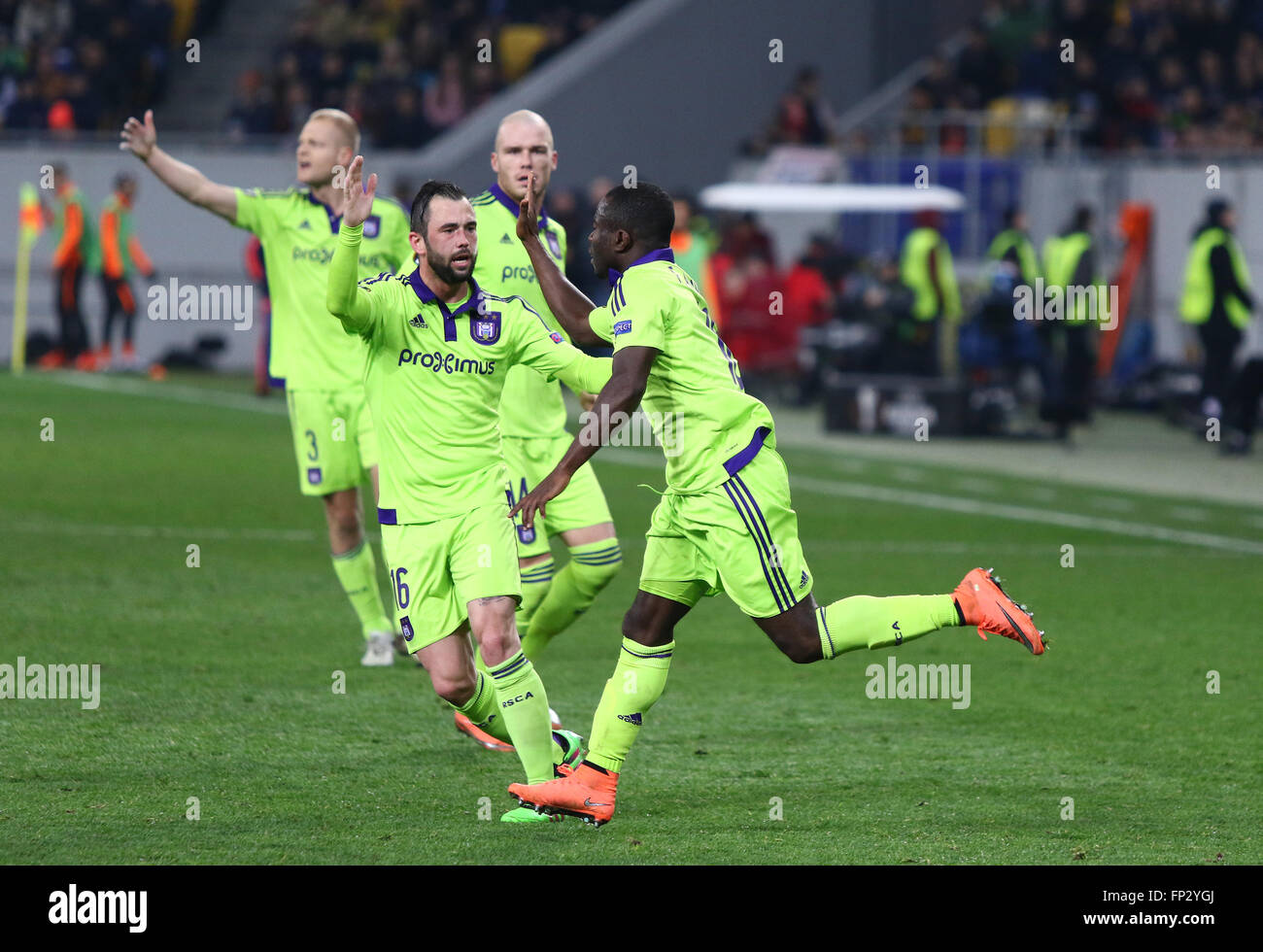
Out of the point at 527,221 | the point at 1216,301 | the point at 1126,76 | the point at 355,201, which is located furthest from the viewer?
the point at 1126,76

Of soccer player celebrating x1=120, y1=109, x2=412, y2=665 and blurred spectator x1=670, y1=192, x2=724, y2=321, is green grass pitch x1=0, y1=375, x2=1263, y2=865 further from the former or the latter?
blurred spectator x1=670, y1=192, x2=724, y2=321

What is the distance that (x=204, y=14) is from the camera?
33531mm

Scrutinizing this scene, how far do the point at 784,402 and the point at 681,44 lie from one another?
8.41 m

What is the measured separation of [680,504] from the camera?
21.0 feet

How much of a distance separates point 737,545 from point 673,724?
1784 mm

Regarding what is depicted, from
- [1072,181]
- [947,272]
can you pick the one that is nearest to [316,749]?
[947,272]

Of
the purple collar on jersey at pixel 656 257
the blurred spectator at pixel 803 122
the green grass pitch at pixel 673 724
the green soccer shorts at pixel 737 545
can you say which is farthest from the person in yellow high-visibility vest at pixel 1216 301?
the green soccer shorts at pixel 737 545

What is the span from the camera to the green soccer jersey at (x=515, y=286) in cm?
794

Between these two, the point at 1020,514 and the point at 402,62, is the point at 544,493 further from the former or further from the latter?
the point at 402,62

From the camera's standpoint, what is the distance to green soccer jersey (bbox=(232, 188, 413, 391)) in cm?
877

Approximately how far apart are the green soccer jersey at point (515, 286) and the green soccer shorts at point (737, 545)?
64.6 inches

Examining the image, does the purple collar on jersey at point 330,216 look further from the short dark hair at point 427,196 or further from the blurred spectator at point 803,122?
the blurred spectator at point 803,122

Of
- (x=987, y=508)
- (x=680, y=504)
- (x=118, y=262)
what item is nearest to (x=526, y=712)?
(x=680, y=504)
